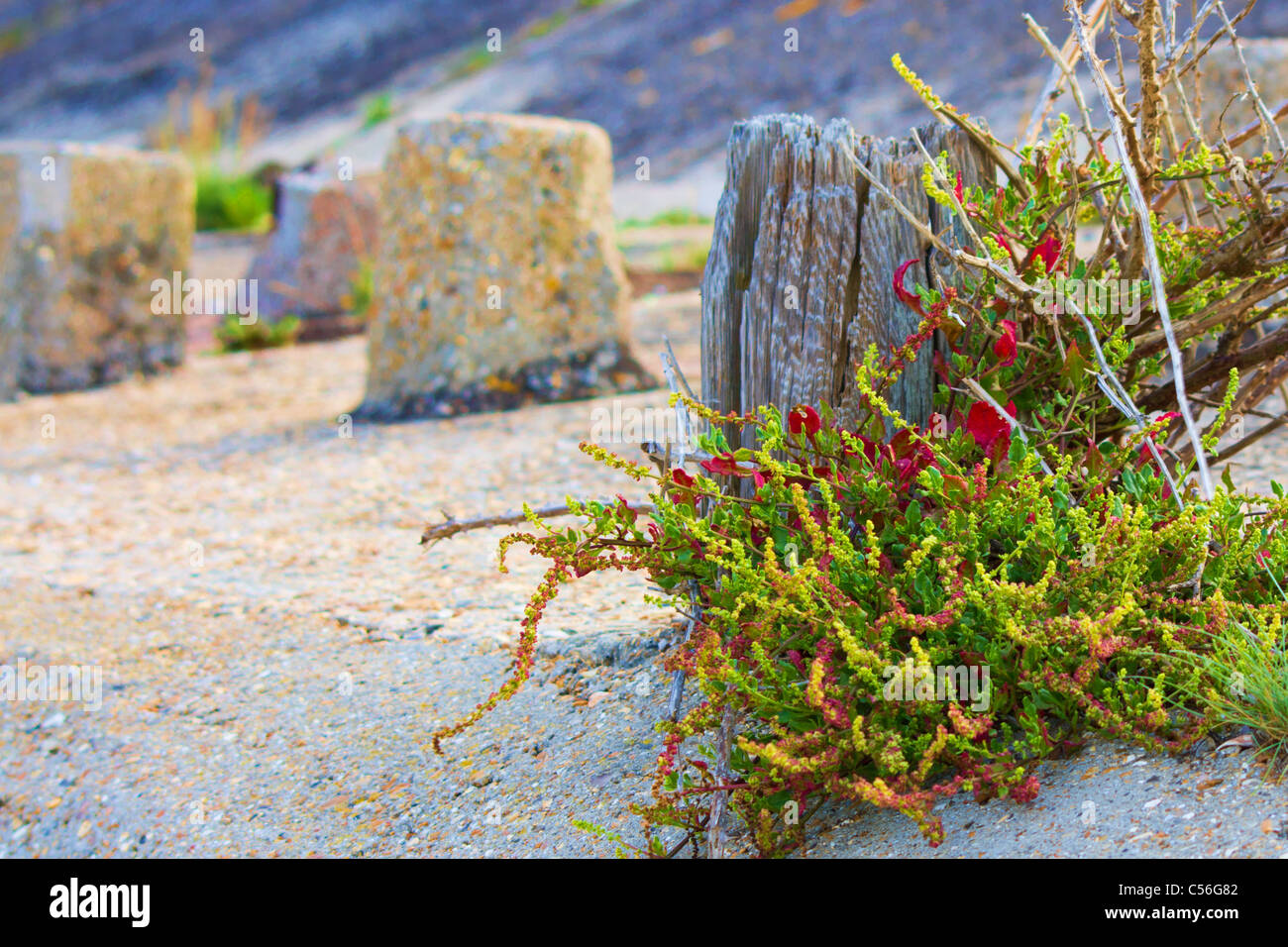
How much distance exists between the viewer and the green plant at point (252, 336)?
26.4 ft

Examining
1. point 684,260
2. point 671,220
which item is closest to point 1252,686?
point 684,260

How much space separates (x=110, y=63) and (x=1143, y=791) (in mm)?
25332

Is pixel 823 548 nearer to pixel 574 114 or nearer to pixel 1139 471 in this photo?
pixel 1139 471

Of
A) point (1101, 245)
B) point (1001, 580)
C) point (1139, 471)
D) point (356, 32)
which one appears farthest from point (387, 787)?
point (356, 32)

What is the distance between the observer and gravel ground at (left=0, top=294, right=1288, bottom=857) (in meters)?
1.92

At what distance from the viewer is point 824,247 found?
246cm

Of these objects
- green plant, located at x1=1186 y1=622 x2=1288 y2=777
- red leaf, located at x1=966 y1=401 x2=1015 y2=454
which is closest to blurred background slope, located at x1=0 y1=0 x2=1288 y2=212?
red leaf, located at x1=966 y1=401 x2=1015 y2=454

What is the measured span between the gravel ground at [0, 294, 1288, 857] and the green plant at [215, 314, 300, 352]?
10.2ft

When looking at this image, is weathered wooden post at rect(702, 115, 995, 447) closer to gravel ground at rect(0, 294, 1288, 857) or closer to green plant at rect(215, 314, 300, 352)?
gravel ground at rect(0, 294, 1288, 857)

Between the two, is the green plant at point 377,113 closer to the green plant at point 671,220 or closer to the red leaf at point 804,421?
the green plant at point 671,220

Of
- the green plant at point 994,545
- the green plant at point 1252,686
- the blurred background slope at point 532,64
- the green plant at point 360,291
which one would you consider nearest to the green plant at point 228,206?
the blurred background slope at point 532,64

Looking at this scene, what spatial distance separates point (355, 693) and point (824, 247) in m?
1.50

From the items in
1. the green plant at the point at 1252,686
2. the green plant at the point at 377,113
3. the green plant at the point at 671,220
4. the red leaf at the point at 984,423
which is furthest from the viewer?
the green plant at the point at 377,113

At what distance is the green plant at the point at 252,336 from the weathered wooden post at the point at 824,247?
6.14 m
